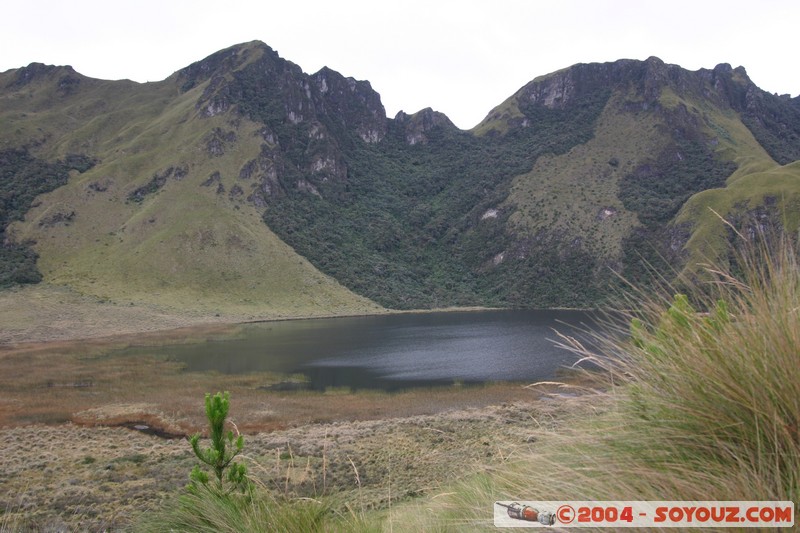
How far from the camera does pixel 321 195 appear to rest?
163 metres

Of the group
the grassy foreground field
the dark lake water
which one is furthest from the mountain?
the grassy foreground field

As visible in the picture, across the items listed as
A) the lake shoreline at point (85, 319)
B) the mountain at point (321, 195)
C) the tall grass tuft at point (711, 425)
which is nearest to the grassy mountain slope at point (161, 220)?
the mountain at point (321, 195)

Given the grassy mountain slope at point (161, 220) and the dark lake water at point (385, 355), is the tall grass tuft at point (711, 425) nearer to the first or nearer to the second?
the dark lake water at point (385, 355)

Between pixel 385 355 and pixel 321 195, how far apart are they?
Answer: 122797 mm

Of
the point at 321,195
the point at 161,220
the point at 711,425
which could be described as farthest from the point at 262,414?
the point at 321,195

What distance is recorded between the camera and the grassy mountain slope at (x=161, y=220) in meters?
94.6

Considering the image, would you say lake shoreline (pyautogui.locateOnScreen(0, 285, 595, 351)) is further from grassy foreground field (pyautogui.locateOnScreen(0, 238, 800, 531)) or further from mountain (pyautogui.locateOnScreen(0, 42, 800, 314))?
grassy foreground field (pyautogui.locateOnScreen(0, 238, 800, 531))

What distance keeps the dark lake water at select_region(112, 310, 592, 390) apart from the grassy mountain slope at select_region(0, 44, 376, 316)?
33.2 m

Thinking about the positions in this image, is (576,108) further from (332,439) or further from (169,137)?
(332,439)

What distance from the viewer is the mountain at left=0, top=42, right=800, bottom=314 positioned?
4006 inches

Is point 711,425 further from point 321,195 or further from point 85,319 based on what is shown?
point 321,195

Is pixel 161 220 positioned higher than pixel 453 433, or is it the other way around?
pixel 161 220

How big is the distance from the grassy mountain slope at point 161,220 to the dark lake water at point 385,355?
33.2m

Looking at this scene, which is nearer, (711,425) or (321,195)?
(711,425)
